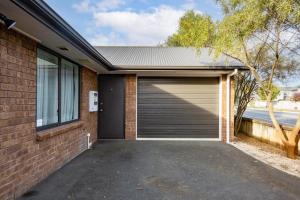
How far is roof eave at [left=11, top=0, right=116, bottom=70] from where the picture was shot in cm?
281

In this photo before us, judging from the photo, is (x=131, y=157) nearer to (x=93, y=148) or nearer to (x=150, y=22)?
(x=93, y=148)

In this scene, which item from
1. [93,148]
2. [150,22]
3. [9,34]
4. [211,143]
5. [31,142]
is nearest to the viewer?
[9,34]

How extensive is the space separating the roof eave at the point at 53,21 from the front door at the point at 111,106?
3782mm

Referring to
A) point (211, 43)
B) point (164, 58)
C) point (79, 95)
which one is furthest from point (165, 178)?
point (164, 58)

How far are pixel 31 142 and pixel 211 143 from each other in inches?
237

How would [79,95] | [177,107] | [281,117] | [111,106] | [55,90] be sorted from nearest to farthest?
[55,90]
[79,95]
[111,106]
[177,107]
[281,117]

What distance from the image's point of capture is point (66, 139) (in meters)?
5.72

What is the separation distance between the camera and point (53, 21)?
346 cm

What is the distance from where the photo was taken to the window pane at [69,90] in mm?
5897

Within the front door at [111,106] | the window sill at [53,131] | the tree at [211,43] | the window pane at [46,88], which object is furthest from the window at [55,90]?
Answer: the tree at [211,43]

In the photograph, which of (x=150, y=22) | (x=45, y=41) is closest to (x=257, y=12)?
(x=45, y=41)

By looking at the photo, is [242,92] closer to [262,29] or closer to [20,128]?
[262,29]

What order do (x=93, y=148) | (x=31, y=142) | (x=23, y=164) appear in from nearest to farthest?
(x=23, y=164)
(x=31, y=142)
(x=93, y=148)

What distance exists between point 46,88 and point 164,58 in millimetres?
5654
